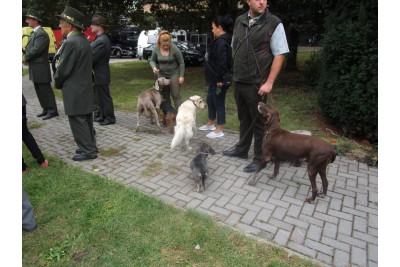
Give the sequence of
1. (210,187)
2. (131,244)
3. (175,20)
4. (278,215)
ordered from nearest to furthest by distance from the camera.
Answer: (131,244), (278,215), (210,187), (175,20)

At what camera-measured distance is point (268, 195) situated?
13.0 feet

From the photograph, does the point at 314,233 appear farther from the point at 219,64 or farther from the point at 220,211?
the point at 219,64

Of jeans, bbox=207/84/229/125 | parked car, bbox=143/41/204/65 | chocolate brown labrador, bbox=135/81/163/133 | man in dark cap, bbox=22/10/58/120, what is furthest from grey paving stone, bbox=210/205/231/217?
parked car, bbox=143/41/204/65

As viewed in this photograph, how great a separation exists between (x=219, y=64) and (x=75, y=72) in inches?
98.9

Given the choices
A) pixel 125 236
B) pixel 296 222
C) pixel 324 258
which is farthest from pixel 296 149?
pixel 125 236

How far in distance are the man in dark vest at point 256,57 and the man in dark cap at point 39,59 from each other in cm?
521

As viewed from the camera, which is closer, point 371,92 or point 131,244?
point 131,244

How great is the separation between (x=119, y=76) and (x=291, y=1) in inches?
353

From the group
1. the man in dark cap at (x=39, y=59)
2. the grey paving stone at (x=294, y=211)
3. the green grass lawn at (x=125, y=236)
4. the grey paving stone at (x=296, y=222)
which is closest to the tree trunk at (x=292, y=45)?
the man in dark cap at (x=39, y=59)

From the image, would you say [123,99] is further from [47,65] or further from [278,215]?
[278,215]

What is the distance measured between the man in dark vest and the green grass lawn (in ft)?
5.54

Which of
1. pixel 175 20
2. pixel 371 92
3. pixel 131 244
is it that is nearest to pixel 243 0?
pixel 175 20

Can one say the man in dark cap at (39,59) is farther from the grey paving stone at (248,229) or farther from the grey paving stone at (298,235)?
the grey paving stone at (298,235)

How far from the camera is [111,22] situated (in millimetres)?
14297
